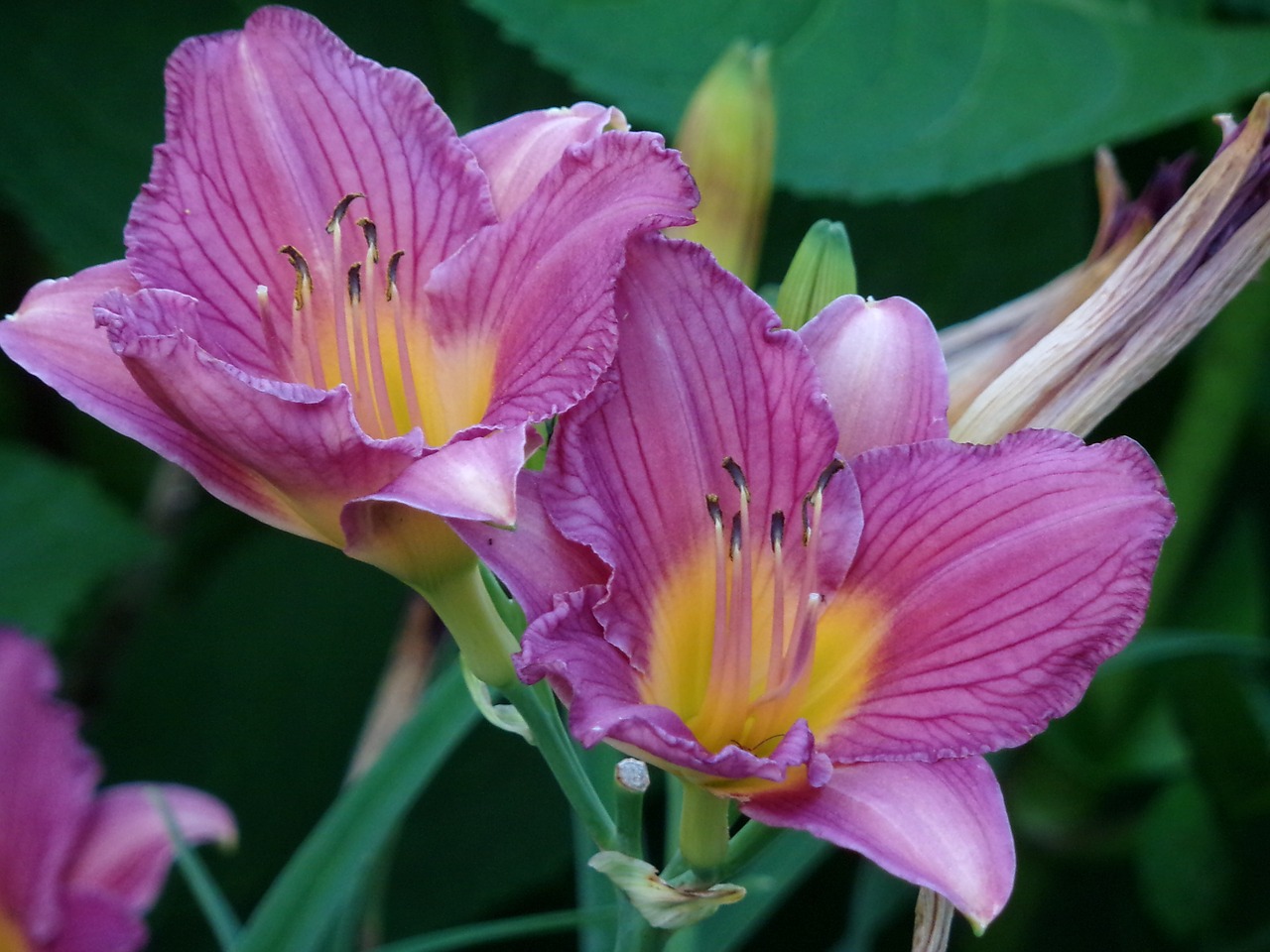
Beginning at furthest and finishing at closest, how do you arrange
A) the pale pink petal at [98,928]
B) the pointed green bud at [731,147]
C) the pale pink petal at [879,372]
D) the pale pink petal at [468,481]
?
the pale pink petal at [98,928]
the pointed green bud at [731,147]
the pale pink petal at [879,372]
the pale pink petal at [468,481]

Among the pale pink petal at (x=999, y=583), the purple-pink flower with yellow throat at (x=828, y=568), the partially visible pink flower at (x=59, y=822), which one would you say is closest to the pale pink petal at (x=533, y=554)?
the purple-pink flower with yellow throat at (x=828, y=568)

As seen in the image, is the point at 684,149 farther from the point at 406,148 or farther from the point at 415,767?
the point at 415,767

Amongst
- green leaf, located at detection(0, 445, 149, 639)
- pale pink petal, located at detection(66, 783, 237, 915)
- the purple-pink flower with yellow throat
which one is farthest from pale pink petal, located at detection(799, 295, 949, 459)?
green leaf, located at detection(0, 445, 149, 639)

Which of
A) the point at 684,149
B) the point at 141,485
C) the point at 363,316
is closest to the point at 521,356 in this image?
the point at 363,316

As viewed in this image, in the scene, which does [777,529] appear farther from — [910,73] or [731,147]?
[910,73]

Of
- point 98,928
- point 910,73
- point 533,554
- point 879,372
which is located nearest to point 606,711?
point 533,554

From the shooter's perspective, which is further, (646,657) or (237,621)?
(237,621)

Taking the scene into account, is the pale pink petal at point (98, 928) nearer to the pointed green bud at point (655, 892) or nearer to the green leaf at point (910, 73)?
the pointed green bud at point (655, 892)
